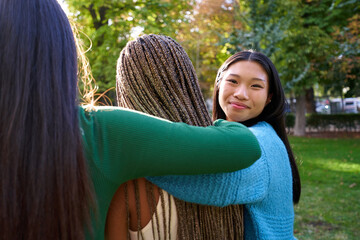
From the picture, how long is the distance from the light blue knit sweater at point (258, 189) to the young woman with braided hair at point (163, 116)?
0.08 m

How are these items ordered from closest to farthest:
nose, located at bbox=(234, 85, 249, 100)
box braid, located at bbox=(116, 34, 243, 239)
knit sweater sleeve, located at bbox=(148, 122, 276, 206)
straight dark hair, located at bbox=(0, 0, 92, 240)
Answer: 1. straight dark hair, located at bbox=(0, 0, 92, 240)
2. knit sweater sleeve, located at bbox=(148, 122, 276, 206)
3. box braid, located at bbox=(116, 34, 243, 239)
4. nose, located at bbox=(234, 85, 249, 100)

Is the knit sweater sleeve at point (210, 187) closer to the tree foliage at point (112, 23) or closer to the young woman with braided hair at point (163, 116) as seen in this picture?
the young woman with braided hair at point (163, 116)

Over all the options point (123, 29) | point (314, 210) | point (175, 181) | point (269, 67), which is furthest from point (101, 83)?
point (175, 181)

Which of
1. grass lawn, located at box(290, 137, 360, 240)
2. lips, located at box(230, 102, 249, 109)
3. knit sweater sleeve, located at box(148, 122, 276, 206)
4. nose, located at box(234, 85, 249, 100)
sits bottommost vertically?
grass lawn, located at box(290, 137, 360, 240)

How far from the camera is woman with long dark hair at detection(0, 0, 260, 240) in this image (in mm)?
927

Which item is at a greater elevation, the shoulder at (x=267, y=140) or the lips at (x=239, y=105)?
the lips at (x=239, y=105)

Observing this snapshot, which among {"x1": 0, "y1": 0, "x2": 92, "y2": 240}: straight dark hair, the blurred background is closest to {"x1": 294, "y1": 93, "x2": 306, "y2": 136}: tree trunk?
the blurred background

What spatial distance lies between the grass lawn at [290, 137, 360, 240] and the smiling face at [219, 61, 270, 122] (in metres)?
0.81

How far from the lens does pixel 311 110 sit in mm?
20906

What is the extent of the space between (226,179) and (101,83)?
25.1ft

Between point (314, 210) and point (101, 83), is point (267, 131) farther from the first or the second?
point (101, 83)

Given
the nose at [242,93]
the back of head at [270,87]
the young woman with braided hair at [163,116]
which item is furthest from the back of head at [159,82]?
the back of head at [270,87]

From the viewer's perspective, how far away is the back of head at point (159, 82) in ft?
4.47

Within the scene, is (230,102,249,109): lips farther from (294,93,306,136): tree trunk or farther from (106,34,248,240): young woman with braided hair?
(294,93,306,136): tree trunk
